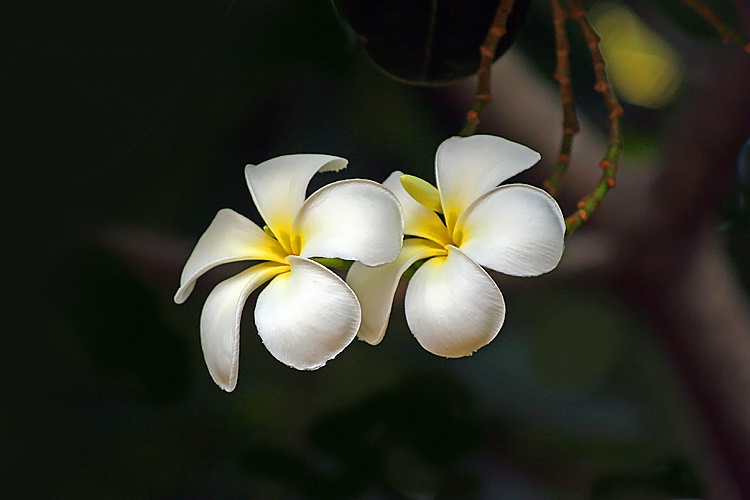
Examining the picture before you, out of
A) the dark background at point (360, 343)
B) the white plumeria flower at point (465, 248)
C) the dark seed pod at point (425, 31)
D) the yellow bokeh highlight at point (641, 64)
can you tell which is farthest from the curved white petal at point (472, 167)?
the yellow bokeh highlight at point (641, 64)

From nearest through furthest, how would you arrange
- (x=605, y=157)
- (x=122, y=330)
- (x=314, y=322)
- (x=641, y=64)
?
(x=314, y=322)
(x=605, y=157)
(x=122, y=330)
(x=641, y=64)

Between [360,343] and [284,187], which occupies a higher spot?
[284,187]

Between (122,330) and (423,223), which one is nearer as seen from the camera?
(423,223)

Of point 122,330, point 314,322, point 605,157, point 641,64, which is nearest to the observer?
point 314,322

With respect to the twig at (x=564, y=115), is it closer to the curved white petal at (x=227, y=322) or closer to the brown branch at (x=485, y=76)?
the brown branch at (x=485, y=76)

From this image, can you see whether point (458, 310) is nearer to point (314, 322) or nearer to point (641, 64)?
point (314, 322)

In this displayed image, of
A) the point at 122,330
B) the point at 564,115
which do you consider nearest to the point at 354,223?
the point at 564,115

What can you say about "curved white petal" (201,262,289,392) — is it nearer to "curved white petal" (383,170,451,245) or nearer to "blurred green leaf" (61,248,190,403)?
"curved white petal" (383,170,451,245)
